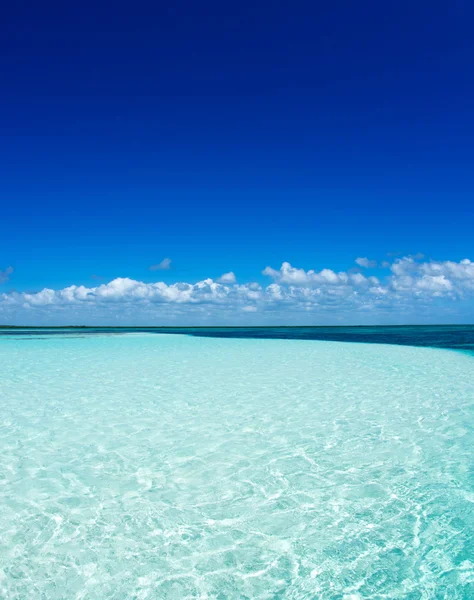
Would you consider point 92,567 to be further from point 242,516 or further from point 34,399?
point 34,399

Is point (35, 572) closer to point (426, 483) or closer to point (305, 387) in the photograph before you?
point (426, 483)

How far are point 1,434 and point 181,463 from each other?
11.7ft

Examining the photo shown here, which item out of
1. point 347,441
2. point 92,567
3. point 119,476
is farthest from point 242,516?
point 347,441

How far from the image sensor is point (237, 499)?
15.8 feet

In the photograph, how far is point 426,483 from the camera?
518 cm

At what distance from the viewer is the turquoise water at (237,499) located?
338 cm

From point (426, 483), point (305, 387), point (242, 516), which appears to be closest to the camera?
point (242, 516)

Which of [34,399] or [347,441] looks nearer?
[347,441]

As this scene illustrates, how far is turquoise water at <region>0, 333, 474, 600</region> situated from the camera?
3385mm

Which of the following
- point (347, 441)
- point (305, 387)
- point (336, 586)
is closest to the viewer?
point (336, 586)

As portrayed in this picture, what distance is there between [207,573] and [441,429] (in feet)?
18.7

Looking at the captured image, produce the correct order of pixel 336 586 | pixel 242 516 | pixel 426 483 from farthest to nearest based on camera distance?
1. pixel 426 483
2. pixel 242 516
3. pixel 336 586

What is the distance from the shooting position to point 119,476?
546 centimetres

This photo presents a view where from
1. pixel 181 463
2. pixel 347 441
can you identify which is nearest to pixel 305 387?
pixel 347 441
